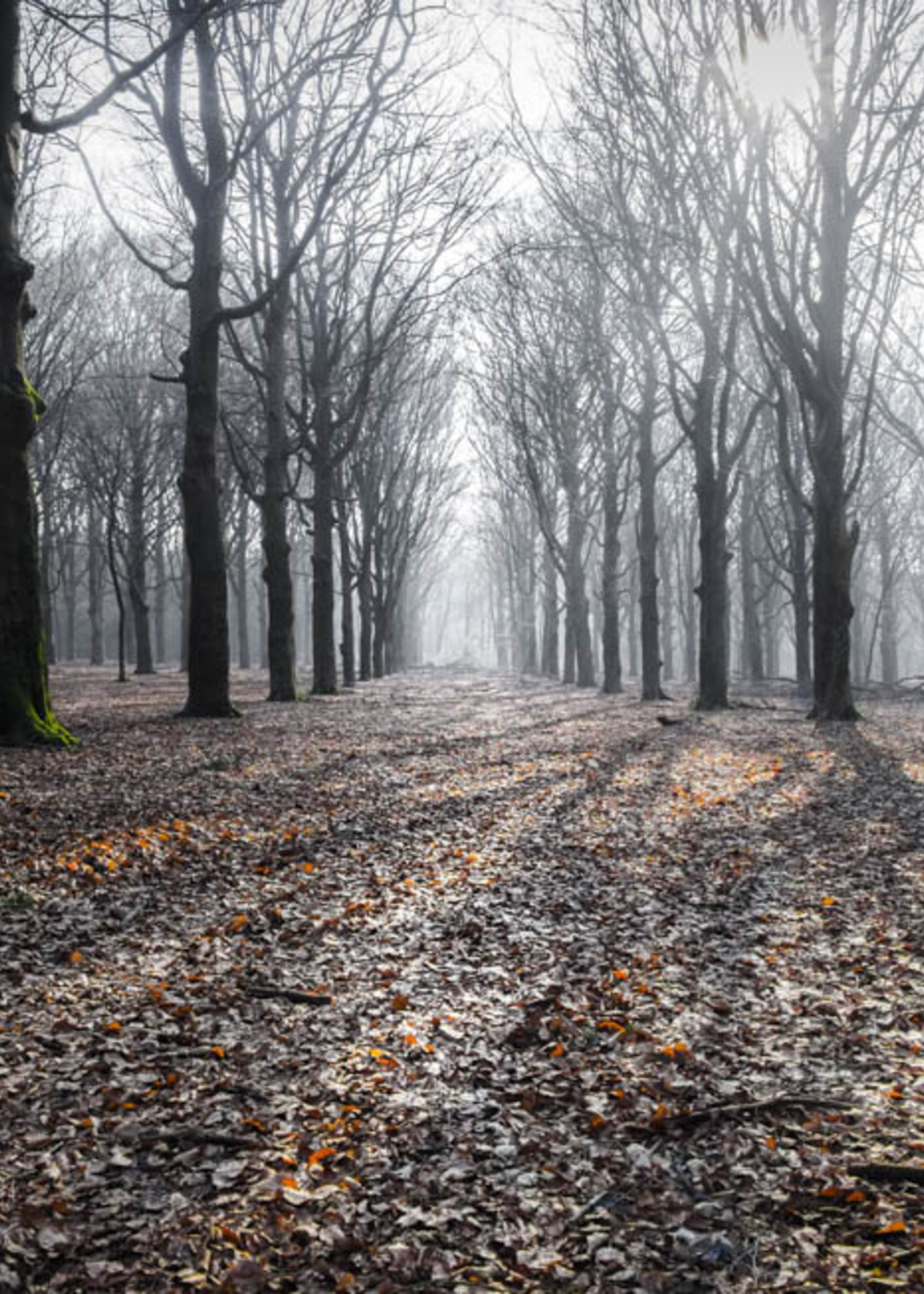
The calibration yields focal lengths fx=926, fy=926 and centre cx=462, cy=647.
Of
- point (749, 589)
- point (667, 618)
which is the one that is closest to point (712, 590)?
point (749, 589)

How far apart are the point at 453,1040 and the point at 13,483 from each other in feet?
24.7

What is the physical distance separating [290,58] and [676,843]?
1284 centimetres

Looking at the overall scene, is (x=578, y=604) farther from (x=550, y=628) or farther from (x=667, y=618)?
(x=667, y=618)

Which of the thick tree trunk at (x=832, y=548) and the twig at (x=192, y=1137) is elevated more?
the thick tree trunk at (x=832, y=548)

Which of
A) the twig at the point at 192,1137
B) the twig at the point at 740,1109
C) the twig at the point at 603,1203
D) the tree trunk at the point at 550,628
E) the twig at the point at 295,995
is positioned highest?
the tree trunk at the point at 550,628

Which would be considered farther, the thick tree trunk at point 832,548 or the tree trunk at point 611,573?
the tree trunk at point 611,573

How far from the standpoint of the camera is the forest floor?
2.42 m

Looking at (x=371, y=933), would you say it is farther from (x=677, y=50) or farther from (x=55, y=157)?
(x=55, y=157)

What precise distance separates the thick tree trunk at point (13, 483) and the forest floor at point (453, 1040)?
1.75 metres

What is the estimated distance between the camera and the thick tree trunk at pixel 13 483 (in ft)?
29.2

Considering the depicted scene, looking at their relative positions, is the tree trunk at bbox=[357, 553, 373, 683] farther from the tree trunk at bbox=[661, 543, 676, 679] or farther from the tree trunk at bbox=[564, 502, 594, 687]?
the tree trunk at bbox=[661, 543, 676, 679]

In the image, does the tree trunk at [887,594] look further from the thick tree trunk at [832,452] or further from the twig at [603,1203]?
the twig at [603,1203]

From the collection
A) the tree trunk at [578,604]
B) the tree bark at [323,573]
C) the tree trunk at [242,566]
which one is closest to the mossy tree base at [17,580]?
the tree bark at [323,573]

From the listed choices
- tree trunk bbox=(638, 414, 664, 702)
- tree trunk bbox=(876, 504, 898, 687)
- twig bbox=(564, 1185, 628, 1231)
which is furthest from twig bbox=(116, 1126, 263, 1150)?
tree trunk bbox=(876, 504, 898, 687)
